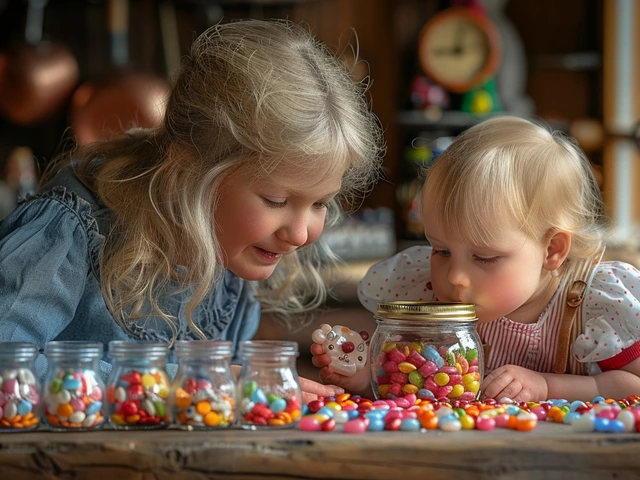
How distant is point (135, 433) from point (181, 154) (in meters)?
0.55

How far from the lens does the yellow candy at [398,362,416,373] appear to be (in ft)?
3.71

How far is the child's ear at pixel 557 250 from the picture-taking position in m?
1.34

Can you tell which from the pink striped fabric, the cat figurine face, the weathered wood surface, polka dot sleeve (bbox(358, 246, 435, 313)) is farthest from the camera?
polka dot sleeve (bbox(358, 246, 435, 313))

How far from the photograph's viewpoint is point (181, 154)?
1.36 meters

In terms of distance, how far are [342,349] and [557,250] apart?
0.35m

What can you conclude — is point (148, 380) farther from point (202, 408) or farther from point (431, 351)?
point (431, 351)

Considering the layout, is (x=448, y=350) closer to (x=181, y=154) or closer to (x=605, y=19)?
(x=181, y=154)

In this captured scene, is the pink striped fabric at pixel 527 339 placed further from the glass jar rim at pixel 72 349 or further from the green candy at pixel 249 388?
the glass jar rim at pixel 72 349

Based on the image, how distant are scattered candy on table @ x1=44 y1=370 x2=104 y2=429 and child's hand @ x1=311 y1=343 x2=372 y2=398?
0.40m

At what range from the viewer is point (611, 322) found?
51.3 inches

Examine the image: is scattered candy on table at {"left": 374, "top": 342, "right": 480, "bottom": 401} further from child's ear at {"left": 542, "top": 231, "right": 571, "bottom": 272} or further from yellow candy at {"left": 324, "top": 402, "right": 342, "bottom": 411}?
child's ear at {"left": 542, "top": 231, "right": 571, "bottom": 272}

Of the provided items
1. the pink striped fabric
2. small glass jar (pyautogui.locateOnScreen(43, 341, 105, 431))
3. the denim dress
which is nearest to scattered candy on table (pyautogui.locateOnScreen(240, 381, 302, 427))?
small glass jar (pyautogui.locateOnScreen(43, 341, 105, 431))

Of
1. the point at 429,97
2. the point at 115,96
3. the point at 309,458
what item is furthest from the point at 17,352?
the point at 429,97

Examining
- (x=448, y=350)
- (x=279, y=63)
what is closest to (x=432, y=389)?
(x=448, y=350)
